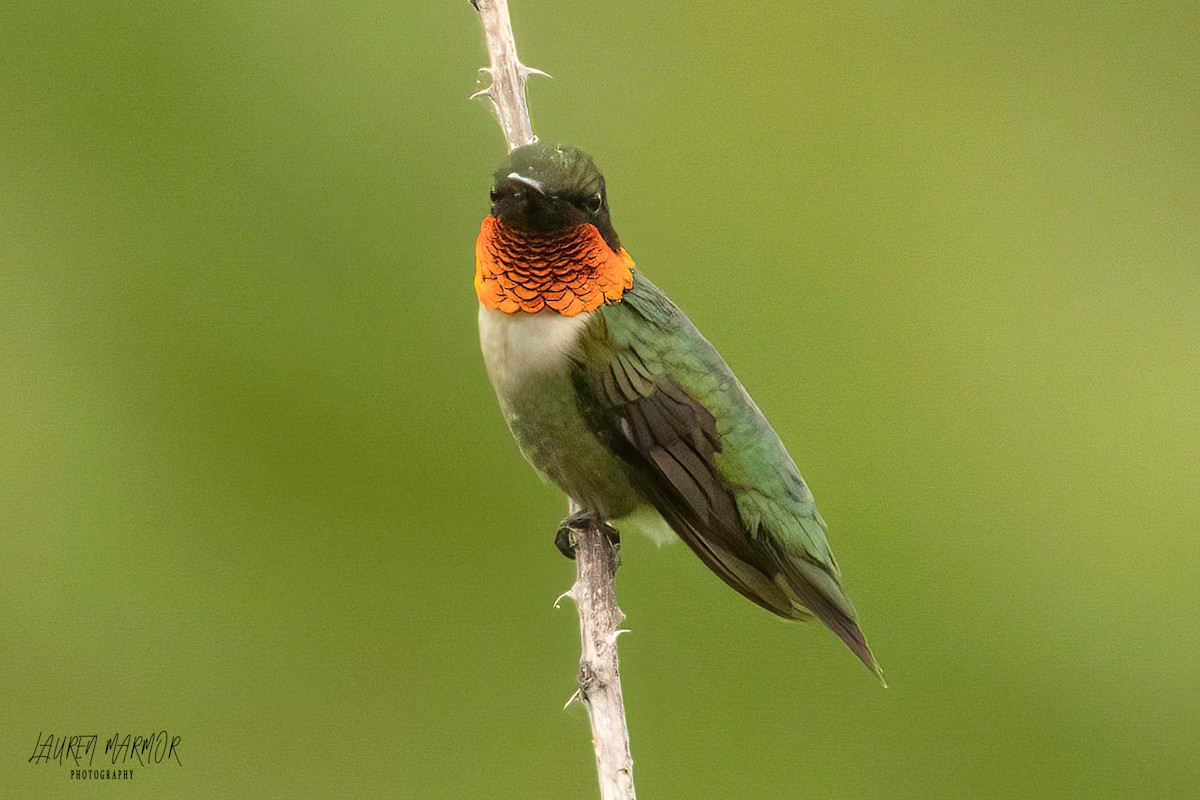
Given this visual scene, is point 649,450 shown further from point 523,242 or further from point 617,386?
point 523,242

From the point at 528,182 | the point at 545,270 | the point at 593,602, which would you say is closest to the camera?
the point at 528,182

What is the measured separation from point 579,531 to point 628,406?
31cm

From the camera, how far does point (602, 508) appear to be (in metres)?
1.87

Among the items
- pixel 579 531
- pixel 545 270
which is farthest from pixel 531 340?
pixel 579 531

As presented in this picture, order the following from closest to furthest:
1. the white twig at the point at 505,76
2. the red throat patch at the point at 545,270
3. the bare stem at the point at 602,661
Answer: the bare stem at the point at 602,661 < the red throat patch at the point at 545,270 < the white twig at the point at 505,76

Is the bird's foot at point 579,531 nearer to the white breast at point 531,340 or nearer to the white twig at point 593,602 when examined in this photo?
the white twig at point 593,602

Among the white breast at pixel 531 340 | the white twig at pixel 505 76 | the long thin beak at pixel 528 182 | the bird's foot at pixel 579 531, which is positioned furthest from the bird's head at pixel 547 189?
the bird's foot at pixel 579 531

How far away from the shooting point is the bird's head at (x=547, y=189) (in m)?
1.58

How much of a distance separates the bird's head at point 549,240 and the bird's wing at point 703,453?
6cm

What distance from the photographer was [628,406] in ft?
5.69

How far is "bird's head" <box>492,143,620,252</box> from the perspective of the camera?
1581 mm

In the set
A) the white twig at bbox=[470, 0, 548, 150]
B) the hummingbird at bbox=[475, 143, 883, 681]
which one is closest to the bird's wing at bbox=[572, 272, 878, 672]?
the hummingbird at bbox=[475, 143, 883, 681]

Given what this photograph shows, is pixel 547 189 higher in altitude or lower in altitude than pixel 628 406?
higher

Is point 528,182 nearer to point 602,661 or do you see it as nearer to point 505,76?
point 505,76
